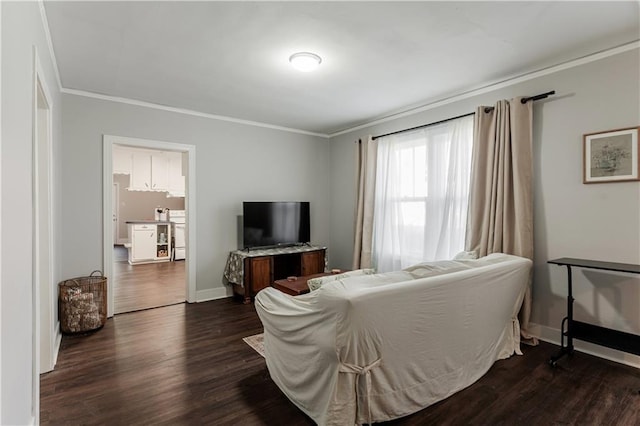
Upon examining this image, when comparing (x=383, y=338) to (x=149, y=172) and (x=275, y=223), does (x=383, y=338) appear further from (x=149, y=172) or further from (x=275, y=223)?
(x=149, y=172)

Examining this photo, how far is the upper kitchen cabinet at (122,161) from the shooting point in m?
8.05

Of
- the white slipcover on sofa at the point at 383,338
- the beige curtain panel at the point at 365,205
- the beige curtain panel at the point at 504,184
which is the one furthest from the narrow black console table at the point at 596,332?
the beige curtain panel at the point at 365,205

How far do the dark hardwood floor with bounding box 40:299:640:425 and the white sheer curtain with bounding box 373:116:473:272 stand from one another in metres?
1.48

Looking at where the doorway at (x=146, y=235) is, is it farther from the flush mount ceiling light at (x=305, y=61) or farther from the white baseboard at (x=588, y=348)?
the white baseboard at (x=588, y=348)

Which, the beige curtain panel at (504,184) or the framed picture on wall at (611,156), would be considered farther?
the beige curtain panel at (504,184)

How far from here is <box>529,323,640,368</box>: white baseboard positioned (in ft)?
8.71

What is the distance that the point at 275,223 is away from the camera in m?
4.94

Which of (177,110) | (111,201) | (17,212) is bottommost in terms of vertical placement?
(17,212)

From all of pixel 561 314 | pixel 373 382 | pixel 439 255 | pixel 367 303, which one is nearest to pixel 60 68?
pixel 367 303

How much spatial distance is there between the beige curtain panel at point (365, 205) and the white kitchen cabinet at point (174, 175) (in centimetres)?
579

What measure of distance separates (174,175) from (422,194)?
22.8 ft

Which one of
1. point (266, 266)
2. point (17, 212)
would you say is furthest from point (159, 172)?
point (17, 212)

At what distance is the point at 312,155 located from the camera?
18.6ft

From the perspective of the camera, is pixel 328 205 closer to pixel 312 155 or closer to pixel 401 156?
pixel 312 155
